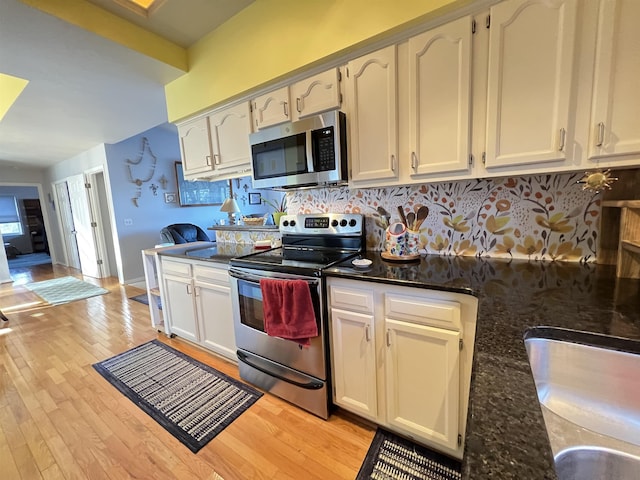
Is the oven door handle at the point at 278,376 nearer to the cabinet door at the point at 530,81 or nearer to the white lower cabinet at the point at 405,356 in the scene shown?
the white lower cabinet at the point at 405,356

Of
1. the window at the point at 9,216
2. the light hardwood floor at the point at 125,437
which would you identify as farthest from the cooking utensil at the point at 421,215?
the window at the point at 9,216

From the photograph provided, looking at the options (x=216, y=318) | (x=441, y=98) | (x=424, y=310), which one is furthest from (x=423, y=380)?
(x=216, y=318)

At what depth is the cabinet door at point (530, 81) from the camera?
1109 mm

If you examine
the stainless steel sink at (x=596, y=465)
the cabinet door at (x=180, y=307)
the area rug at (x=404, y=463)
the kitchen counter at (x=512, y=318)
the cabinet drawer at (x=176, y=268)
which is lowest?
the area rug at (x=404, y=463)

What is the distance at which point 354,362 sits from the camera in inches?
60.6

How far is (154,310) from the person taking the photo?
291 centimetres

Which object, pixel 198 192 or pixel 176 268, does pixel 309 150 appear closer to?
pixel 176 268

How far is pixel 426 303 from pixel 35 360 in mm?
3386

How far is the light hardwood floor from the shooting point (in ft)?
4.60

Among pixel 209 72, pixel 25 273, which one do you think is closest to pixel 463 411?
pixel 209 72

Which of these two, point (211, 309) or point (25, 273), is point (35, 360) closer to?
point (211, 309)

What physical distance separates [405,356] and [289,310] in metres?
0.66

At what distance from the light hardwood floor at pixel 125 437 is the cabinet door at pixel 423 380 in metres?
0.32

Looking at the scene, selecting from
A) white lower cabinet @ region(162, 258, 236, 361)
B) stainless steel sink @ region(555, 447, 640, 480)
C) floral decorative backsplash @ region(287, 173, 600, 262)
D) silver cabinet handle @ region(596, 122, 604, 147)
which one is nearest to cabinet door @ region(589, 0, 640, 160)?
silver cabinet handle @ region(596, 122, 604, 147)
